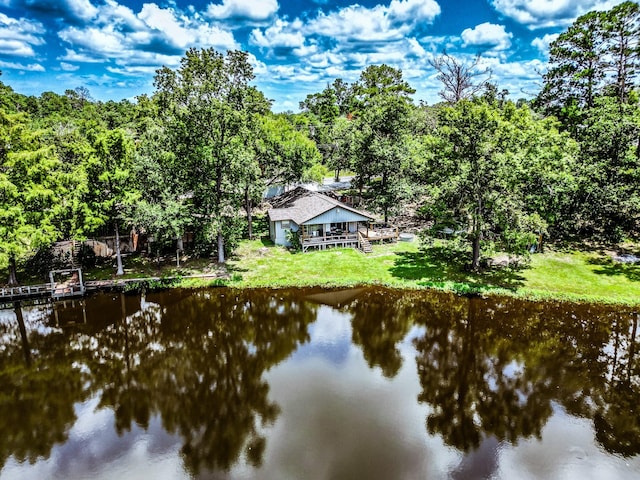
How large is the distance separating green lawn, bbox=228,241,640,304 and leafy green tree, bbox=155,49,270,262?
454cm

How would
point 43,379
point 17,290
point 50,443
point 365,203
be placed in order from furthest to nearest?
point 365,203 → point 17,290 → point 43,379 → point 50,443

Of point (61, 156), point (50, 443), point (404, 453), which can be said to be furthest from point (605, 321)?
point (61, 156)

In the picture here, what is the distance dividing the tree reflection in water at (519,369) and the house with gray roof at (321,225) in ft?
42.1

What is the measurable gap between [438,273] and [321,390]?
16301 millimetres

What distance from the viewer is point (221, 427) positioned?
601 inches

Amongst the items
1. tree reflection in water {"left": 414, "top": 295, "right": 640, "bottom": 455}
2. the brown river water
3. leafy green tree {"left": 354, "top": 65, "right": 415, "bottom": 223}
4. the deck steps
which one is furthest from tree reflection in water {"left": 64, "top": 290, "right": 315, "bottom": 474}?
leafy green tree {"left": 354, "top": 65, "right": 415, "bottom": 223}

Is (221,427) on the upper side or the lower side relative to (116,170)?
lower

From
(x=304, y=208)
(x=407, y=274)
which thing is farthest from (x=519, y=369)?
(x=304, y=208)

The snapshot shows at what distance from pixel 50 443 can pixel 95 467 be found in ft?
8.10

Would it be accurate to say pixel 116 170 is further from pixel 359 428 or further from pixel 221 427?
pixel 359 428

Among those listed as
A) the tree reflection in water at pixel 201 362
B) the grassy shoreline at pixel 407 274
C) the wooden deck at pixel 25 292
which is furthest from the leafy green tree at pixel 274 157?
the wooden deck at pixel 25 292

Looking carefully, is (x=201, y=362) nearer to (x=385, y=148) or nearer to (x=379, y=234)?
(x=379, y=234)

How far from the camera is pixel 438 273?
100ft

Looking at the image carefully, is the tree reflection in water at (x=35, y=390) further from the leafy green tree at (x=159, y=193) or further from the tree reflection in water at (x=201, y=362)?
the leafy green tree at (x=159, y=193)
